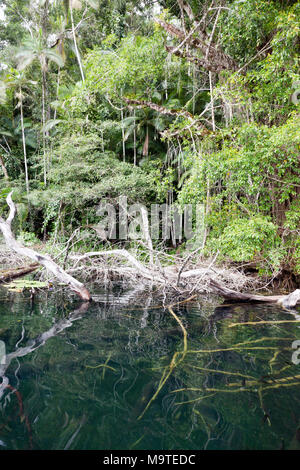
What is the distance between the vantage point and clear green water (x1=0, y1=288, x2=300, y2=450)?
1755 mm

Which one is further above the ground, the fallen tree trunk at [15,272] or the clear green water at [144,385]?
the clear green water at [144,385]

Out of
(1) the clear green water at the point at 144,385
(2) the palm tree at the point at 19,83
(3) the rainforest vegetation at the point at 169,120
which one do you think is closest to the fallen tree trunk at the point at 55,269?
(1) the clear green water at the point at 144,385

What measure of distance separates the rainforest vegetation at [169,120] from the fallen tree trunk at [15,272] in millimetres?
849

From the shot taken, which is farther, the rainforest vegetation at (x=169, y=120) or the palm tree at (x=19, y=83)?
the palm tree at (x=19, y=83)

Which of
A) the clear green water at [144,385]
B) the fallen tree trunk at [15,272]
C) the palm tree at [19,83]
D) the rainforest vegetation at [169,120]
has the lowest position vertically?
the fallen tree trunk at [15,272]

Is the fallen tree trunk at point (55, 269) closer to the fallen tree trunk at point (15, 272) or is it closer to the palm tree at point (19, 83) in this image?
the fallen tree trunk at point (15, 272)

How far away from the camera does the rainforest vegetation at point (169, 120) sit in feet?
17.1

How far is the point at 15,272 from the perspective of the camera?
693 centimetres

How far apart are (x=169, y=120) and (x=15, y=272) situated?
28.5 ft

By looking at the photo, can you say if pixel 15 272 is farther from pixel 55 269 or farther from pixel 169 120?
pixel 169 120

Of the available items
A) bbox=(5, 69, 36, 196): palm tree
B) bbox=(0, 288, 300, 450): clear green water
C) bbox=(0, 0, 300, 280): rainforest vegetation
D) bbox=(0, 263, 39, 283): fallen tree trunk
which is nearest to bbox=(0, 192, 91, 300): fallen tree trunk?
bbox=(0, 288, 300, 450): clear green water

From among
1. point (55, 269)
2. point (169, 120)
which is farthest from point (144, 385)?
point (169, 120)

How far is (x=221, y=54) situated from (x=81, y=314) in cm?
709
